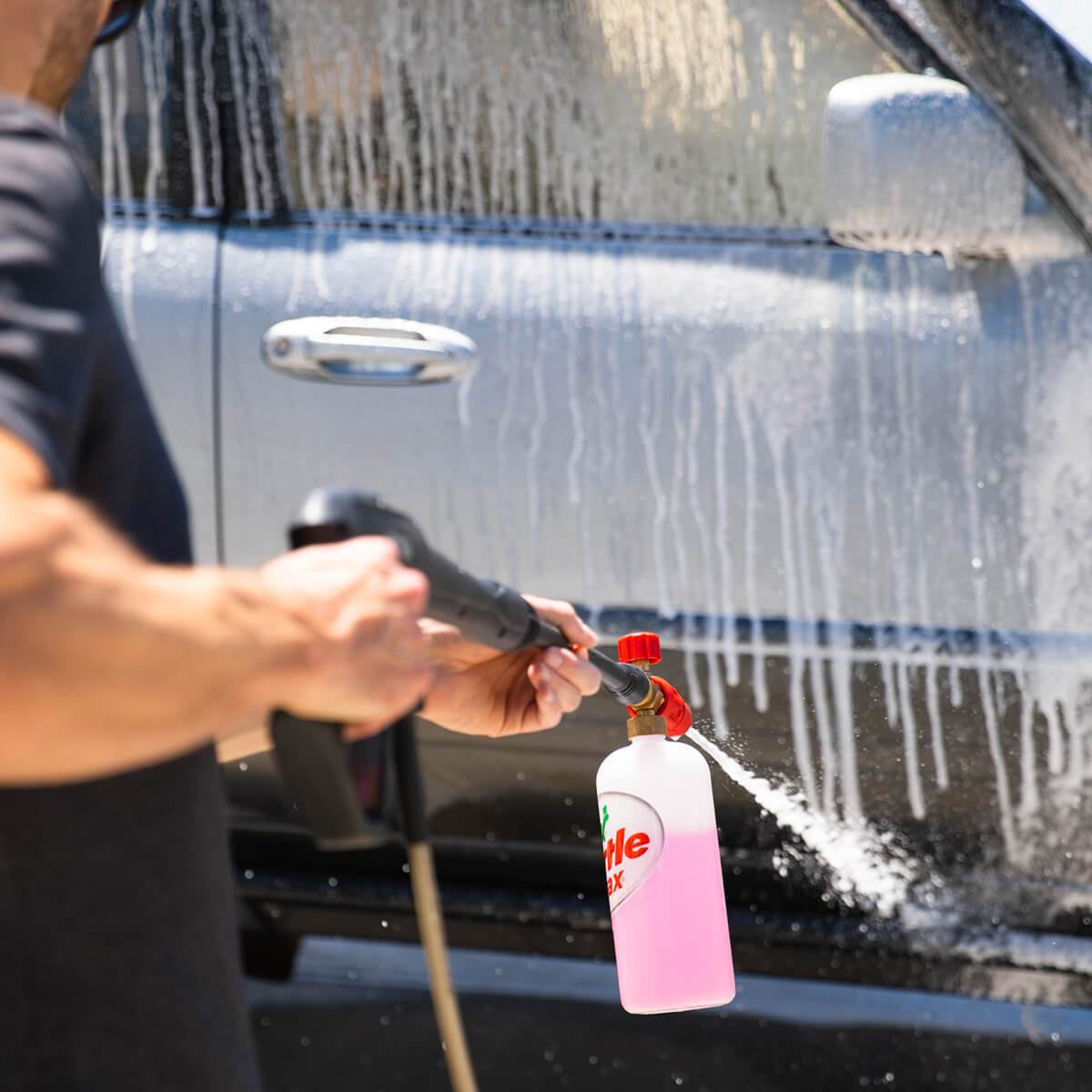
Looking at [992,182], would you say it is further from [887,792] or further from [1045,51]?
[887,792]

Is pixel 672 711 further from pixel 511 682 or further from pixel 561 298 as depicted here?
pixel 561 298

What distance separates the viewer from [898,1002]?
2.35 metres

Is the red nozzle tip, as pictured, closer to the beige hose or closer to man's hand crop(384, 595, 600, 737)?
man's hand crop(384, 595, 600, 737)

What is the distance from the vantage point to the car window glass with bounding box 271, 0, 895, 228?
1.89m

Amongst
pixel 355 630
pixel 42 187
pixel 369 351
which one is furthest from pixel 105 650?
pixel 369 351

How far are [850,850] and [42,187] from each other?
4.82 feet

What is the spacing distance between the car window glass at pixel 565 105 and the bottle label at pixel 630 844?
95 cm

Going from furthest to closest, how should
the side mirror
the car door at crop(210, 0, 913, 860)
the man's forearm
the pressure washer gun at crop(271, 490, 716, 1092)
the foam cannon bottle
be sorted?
the car door at crop(210, 0, 913, 860) < the side mirror < the foam cannon bottle < the pressure washer gun at crop(271, 490, 716, 1092) < the man's forearm

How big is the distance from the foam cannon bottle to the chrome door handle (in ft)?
2.26

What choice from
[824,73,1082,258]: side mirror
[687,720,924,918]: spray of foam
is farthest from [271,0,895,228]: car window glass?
[687,720,924,918]: spray of foam

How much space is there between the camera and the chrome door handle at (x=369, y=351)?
187 centimetres

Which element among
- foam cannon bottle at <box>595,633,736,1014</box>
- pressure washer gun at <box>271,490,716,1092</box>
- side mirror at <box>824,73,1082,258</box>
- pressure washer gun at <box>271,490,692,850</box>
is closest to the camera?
pressure washer gun at <box>271,490,692,850</box>

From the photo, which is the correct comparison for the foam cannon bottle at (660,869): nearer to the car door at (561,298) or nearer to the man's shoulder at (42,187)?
the car door at (561,298)

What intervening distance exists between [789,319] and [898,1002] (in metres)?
1.19
